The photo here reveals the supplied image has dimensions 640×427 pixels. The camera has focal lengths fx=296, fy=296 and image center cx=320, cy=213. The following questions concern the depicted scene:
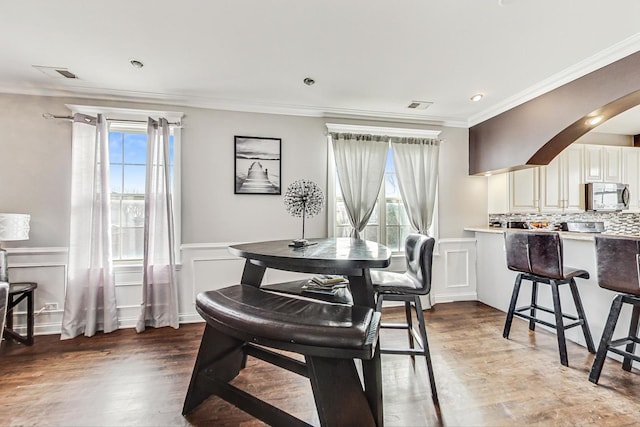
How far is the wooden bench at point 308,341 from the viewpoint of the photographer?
1268 millimetres

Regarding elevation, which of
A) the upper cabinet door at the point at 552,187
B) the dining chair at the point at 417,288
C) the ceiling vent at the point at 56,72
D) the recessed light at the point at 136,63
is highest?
the recessed light at the point at 136,63

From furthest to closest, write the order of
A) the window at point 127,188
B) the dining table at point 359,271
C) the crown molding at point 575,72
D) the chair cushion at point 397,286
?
the window at point 127,188
the crown molding at point 575,72
the chair cushion at point 397,286
the dining table at point 359,271

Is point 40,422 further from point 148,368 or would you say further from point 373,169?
point 373,169

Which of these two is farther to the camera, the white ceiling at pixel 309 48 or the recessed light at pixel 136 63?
the recessed light at pixel 136 63

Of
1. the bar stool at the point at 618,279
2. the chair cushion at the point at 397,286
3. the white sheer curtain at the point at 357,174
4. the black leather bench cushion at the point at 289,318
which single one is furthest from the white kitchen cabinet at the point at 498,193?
the black leather bench cushion at the point at 289,318

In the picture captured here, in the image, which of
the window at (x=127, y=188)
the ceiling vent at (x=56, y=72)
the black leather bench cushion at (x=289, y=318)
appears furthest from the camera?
the window at (x=127, y=188)

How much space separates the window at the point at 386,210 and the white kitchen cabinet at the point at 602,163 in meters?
2.31

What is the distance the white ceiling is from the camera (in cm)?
188

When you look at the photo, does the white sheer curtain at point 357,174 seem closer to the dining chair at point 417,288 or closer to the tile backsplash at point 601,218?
the dining chair at point 417,288

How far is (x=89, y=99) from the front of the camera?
3104 millimetres

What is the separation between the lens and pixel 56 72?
267cm

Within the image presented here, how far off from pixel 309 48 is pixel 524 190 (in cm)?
331

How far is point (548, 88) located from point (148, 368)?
4.34 m

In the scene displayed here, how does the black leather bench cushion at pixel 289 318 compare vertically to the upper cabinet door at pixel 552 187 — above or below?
below
